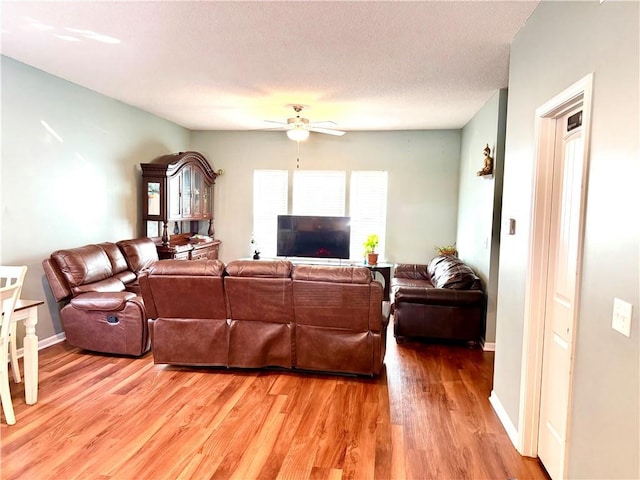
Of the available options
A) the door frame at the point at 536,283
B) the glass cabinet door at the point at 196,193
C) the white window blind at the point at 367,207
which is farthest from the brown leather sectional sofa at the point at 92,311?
the white window blind at the point at 367,207

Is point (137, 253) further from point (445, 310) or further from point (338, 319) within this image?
point (445, 310)

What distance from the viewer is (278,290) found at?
11.1 ft

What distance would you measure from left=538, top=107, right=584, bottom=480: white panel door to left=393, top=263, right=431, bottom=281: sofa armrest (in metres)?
3.63

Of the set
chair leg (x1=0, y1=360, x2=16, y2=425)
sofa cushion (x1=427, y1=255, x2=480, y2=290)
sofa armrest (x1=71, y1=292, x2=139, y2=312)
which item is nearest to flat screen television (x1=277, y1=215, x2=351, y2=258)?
sofa cushion (x1=427, y1=255, x2=480, y2=290)

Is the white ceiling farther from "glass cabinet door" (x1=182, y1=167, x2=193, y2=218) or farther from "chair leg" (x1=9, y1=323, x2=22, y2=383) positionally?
"chair leg" (x1=9, y1=323, x2=22, y2=383)

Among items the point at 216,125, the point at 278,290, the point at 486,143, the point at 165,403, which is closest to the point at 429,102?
the point at 486,143

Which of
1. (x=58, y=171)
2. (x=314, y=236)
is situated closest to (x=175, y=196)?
(x=58, y=171)

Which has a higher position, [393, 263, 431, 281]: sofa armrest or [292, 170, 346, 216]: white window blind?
[292, 170, 346, 216]: white window blind

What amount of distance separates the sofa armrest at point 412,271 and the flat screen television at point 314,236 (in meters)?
0.89

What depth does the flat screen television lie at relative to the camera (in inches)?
259

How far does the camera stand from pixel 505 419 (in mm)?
2828

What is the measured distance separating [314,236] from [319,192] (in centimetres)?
85

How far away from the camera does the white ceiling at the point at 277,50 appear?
8.68ft

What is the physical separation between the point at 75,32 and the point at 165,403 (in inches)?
114
